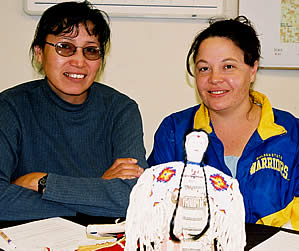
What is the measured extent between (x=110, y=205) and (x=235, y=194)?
0.58 meters

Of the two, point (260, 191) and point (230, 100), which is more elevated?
point (230, 100)

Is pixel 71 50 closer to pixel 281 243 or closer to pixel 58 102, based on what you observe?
pixel 58 102

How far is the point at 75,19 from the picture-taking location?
1521 millimetres

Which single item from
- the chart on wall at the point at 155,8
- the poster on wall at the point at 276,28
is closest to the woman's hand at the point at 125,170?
the chart on wall at the point at 155,8

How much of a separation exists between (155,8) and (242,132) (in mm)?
821

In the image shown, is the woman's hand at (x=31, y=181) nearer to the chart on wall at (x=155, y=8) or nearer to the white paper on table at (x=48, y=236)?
the white paper on table at (x=48, y=236)

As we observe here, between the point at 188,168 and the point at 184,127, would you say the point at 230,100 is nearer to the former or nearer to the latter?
the point at 184,127

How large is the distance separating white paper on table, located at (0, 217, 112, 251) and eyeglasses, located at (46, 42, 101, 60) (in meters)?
0.62

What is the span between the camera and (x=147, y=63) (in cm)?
216

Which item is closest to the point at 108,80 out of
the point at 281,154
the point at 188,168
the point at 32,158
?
the point at 32,158

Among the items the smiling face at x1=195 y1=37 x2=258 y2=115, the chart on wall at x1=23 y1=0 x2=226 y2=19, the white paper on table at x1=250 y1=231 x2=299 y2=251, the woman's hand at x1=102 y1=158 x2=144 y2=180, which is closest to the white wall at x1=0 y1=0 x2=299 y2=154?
the chart on wall at x1=23 y1=0 x2=226 y2=19

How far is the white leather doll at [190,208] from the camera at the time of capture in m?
0.76

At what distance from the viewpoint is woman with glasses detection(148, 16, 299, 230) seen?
152cm

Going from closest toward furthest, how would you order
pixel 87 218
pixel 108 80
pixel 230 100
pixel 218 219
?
pixel 218 219
pixel 87 218
pixel 230 100
pixel 108 80
